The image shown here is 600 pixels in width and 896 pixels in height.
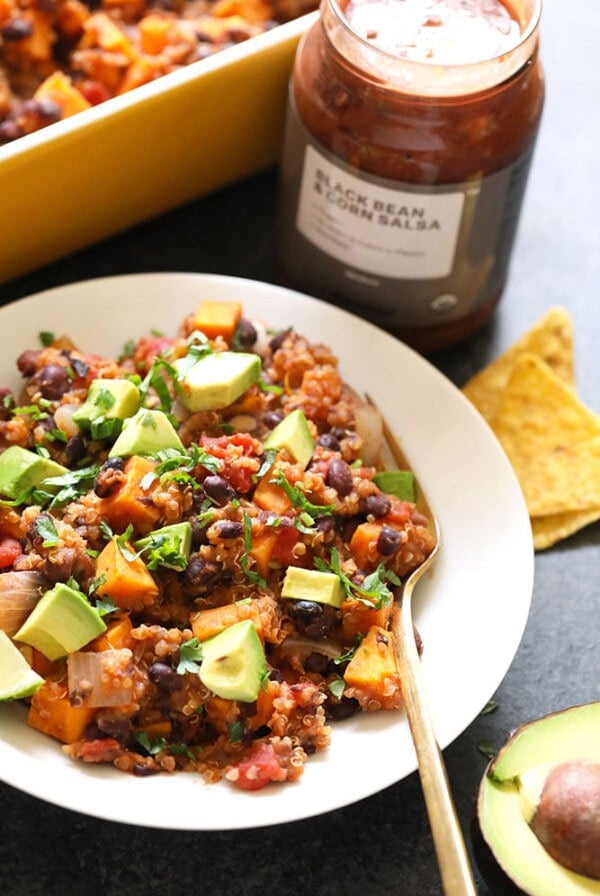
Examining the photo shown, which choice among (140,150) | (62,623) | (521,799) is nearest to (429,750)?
(521,799)

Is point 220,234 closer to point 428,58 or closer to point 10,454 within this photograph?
point 428,58

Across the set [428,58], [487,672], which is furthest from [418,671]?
[428,58]

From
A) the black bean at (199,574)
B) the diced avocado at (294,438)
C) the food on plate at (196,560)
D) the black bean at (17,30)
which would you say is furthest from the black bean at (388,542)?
the black bean at (17,30)

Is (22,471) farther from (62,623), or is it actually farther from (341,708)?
(341,708)


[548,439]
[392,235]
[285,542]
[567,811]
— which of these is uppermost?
[392,235]

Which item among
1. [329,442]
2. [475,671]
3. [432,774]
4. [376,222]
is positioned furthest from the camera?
[376,222]

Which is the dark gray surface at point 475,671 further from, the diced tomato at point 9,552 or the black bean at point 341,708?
the diced tomato at point 9,552
